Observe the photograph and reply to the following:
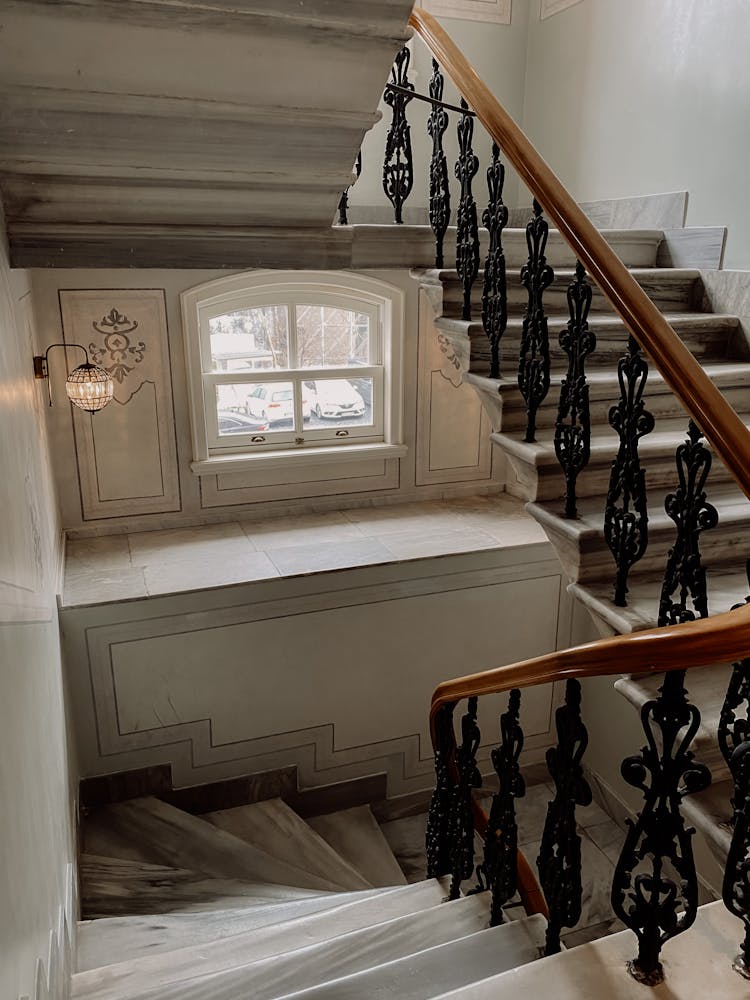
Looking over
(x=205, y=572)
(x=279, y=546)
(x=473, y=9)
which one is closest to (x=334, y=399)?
(x=279, y=546)

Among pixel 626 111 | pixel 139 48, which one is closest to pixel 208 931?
pixel 139 48

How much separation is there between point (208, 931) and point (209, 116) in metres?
2.50

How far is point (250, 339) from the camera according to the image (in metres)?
4.36

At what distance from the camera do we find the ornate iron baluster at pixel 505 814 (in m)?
1.78

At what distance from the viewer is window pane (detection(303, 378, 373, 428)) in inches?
181

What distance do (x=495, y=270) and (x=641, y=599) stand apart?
117cm

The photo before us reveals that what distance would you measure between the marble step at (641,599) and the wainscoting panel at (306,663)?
5.76 ft

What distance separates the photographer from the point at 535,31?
14.4 feet

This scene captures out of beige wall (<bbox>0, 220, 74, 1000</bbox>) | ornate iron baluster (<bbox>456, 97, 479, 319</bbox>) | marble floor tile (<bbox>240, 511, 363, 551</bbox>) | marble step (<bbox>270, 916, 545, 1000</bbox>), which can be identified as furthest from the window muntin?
marble step (<bbox>270, 916, 545, 1000</bbox>)

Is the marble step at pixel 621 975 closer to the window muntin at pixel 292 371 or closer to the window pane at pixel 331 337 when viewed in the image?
the window muntin at pixel 292 371

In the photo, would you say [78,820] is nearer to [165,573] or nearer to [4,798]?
[165,573]

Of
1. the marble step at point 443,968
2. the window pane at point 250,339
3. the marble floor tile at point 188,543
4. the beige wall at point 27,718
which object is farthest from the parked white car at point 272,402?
the marble step at point 443,968

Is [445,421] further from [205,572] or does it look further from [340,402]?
[205,572]

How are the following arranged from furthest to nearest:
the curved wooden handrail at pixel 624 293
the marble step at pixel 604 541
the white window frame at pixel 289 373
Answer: the white window frame at pixel 289 373 → the marble step at pixel 604 541 → the curved wooden handrail at pixel 624 293
